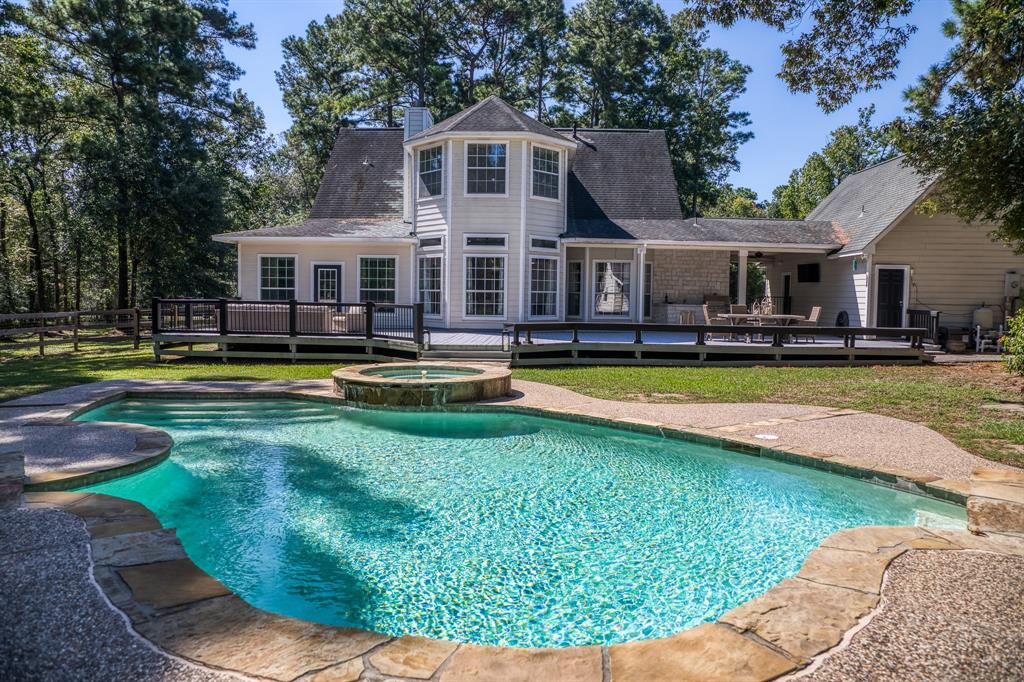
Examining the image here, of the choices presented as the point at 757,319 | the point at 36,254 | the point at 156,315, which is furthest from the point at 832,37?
the point at 36,254

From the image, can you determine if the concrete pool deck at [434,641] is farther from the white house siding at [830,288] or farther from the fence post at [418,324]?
the white house siding at [830,288]

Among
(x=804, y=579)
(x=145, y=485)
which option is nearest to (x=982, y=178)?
(x=804, y=579)

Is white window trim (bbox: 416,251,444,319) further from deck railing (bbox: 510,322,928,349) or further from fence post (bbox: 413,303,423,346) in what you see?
fence post (bbox: 413,303,423,346)

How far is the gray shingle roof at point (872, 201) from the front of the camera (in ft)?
58.0

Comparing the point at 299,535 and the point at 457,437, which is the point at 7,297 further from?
the point at 299,535

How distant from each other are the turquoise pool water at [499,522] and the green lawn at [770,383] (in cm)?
286

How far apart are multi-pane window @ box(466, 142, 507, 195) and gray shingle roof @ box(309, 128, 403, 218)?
4221 millimetres

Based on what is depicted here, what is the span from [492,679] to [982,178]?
46.9ft

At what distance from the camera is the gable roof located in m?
17.6

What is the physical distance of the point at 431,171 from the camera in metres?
18.5

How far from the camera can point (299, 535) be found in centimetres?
507

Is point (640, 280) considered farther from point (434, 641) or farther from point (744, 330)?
point (434, 641)

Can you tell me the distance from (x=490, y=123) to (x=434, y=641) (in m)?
16.7

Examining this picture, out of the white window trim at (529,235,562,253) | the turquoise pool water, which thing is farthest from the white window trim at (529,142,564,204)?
the turquoise pool water
